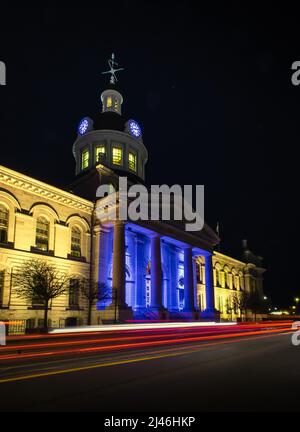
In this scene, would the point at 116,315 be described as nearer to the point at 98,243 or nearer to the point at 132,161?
the point at 98,243

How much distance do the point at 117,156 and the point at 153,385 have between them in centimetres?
4405

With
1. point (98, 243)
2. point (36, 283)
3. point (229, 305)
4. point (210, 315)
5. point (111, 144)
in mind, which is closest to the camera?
point (36, 283)

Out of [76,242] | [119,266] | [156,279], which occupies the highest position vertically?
[76,242]

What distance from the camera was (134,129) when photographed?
53.3 meters

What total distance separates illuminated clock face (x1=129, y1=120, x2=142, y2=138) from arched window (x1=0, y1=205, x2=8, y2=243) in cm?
2828

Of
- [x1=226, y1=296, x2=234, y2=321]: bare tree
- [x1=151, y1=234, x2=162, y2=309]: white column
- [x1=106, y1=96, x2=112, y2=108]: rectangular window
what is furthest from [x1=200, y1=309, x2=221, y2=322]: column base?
[x1=106, y1=96, x2=112, y2=108]: rectangular window

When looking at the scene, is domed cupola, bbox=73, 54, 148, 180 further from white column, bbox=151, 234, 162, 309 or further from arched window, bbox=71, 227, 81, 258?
arched window, bbox=71, 227, 81, 258

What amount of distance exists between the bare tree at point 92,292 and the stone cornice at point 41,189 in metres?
6.96

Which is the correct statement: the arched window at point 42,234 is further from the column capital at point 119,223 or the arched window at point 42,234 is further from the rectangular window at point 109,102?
the rectangular window at point 109,102

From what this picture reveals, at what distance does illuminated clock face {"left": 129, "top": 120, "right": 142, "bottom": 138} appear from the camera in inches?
2071

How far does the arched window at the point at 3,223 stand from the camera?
89.8ft

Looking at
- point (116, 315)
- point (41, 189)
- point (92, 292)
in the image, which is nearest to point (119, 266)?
point (92, 292)

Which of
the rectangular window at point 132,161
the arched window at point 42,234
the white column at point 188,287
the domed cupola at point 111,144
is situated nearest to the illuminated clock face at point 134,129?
the domed cupola at point 111,144
